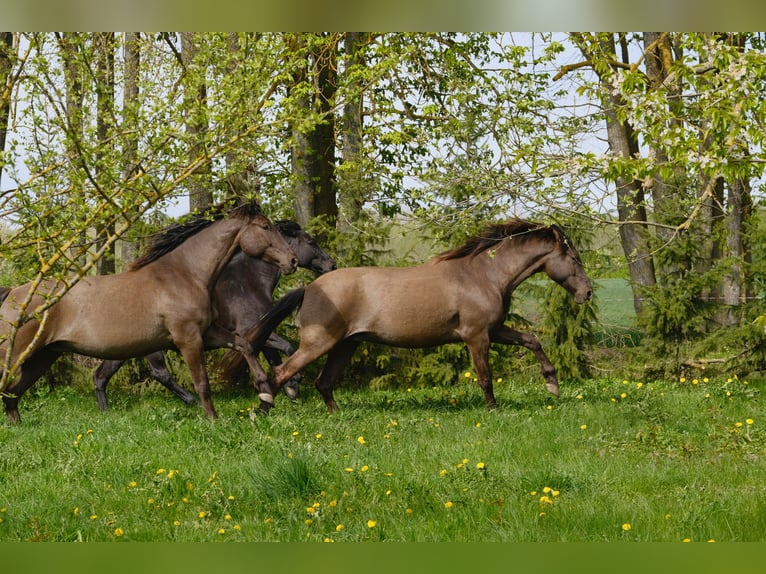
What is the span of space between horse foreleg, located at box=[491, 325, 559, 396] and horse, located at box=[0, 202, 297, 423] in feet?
8.22

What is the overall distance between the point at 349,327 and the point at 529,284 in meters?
3.90

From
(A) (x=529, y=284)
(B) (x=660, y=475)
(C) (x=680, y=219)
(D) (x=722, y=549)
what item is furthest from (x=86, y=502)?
(C) (x=680, y=219)

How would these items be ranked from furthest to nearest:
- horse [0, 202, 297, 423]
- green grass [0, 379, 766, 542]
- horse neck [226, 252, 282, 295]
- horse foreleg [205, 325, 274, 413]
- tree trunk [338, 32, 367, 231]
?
tree trunk [338, 32, 367, 231] < horse neck [226, 252, 282, 295] < horse foreleg [205, 325, 274, 413] < horse [0, 202, 297, 423] < green grass [0, 379, 766, 542]

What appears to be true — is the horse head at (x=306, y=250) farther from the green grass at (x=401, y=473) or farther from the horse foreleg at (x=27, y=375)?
the horse foreleg at (x=27, y=375)

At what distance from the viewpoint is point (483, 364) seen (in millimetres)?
9641

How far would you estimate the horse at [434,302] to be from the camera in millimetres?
9484

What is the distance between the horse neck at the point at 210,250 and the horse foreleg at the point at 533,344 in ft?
10.1

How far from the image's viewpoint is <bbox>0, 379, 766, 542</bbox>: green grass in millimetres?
5082

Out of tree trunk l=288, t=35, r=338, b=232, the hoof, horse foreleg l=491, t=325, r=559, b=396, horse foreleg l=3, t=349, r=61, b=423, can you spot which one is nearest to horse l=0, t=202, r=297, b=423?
horse foreleg l=3, t=349, r=61, b=423

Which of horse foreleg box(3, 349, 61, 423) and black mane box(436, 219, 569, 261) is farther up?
black mane box(436, 219, 569, 261)

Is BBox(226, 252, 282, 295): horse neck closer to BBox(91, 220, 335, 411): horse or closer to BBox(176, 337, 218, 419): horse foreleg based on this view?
BBox(91, 220, 335, 411): horse

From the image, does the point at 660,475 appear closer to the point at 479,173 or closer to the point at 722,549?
the point at 722,549

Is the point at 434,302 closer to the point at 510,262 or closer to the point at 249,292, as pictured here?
the point at 510,262

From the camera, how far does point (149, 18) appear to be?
186cm
